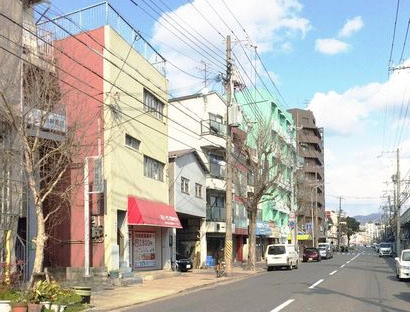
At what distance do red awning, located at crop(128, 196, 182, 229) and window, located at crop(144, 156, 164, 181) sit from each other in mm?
1668

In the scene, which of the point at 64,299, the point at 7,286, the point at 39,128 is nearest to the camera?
the point at 64,299

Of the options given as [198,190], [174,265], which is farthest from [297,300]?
[198,190]

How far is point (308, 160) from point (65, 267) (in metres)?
98.8

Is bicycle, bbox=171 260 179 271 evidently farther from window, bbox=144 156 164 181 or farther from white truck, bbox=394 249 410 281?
white truck, bbox=394 249 410 281

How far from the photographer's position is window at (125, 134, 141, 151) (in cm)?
2874

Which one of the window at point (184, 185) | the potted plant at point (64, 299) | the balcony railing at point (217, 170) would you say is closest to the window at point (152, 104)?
the window at point (184, 185)

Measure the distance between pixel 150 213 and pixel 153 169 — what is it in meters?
3.70

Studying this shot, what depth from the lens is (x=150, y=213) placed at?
29.5 m

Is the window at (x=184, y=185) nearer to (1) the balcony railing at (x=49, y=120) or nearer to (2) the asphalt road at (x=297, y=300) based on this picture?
(2) the asphalt road at (x=297, y=300)

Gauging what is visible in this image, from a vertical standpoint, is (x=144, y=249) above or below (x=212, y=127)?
below

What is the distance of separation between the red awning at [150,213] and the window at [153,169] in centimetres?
167

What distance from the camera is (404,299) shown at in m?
17.3

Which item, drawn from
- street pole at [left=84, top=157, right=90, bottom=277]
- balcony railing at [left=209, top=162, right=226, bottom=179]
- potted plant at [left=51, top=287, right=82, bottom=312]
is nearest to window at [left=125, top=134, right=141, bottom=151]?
street pole at [left=84, top=157, right=90, bottom=277]

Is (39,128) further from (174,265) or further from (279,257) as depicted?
(279,257)
